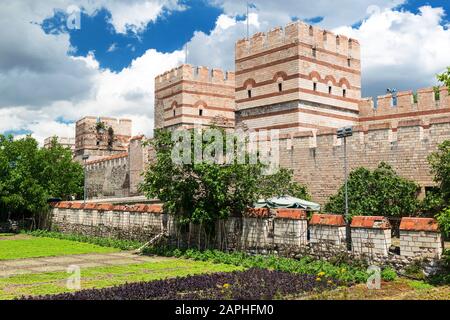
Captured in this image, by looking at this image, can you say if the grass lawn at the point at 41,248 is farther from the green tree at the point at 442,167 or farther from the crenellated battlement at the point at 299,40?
the crenellated battlement at the point at 299,40

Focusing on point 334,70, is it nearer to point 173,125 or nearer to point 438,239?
point 173,125

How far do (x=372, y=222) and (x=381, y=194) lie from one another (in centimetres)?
574

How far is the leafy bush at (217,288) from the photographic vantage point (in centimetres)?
904

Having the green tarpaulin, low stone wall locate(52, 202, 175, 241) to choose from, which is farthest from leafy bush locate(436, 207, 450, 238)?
low stone wall locate(52, 202, 175, 241)

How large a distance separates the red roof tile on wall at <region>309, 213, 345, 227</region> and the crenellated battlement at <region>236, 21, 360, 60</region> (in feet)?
43.4

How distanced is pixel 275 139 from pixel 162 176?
7.71 meters

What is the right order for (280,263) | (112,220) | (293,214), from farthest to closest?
(112,220), (293,214), (280,263)

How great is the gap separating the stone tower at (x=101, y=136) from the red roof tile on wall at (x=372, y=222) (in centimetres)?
3786

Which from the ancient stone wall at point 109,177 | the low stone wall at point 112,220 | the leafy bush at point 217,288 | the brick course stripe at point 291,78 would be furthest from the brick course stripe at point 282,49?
the leafy bush at point 217,288

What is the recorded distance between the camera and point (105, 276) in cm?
1225
